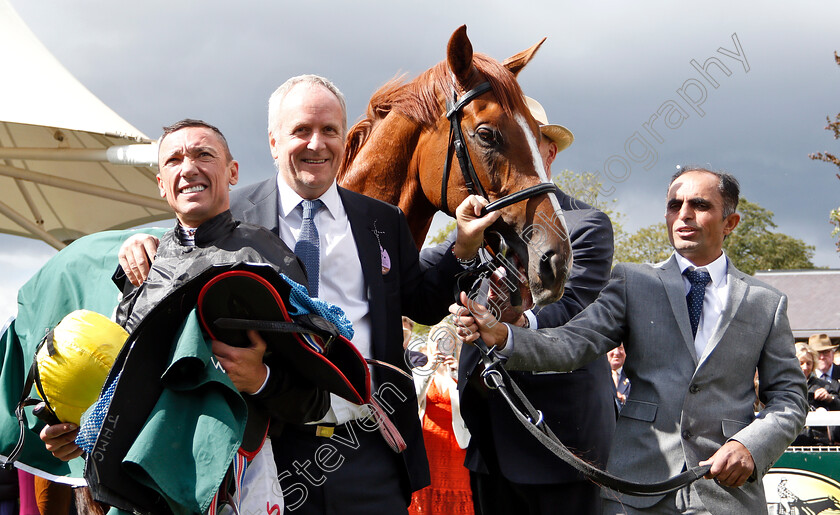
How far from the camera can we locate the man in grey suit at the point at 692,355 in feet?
9.38

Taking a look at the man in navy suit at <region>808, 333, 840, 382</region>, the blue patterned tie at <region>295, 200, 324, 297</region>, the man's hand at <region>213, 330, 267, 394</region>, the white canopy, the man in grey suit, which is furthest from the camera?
the man in navy suit at <region>808, 333, 840, 382</region>

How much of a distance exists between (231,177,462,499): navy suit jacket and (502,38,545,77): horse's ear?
1028 millimetres

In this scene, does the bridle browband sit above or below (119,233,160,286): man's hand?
above

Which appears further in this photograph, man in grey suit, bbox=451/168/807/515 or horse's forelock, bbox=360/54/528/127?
horse's forelock, bbox=360/54/528/127

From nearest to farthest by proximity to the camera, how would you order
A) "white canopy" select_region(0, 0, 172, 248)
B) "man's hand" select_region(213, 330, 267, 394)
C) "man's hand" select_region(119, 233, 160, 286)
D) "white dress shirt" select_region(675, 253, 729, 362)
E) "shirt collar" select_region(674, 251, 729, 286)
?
1. "man's hand" select_region(213, 330, 267, 394)
2. "man's hand" select_region(119, 233, 160, 286)
3. "white dress shirt" select_region(675, 253, 729, 362)
4. "shirt collar" select_region(674, 251, 729, 286)
5. "white canopy" select_region(0, 0, 172, 248)

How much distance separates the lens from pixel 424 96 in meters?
3.48

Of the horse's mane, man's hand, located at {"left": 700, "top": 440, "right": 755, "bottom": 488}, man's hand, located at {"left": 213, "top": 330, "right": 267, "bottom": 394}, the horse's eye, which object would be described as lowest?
man's hand, located at {"left": 700, "top": 440, "right": 755, "bottom": 488}

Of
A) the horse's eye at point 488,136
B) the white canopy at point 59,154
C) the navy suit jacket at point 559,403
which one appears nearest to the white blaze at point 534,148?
the horse's eye at point 488,136

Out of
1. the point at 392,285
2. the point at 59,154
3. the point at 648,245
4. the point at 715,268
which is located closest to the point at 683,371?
the point at 715,268

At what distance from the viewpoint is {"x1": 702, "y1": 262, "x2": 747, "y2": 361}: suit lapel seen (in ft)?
9.79

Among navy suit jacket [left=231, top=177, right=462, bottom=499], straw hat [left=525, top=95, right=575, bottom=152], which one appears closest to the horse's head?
navy suit jacket [left=231, top=177, right=462, bottom=499]

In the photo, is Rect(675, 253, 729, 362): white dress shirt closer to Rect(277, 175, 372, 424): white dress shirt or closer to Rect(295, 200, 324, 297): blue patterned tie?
Rect(277, 175, 372, 424): white dress shirt

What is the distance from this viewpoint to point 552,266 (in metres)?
2.91

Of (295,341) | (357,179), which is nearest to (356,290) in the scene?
(295,341)
